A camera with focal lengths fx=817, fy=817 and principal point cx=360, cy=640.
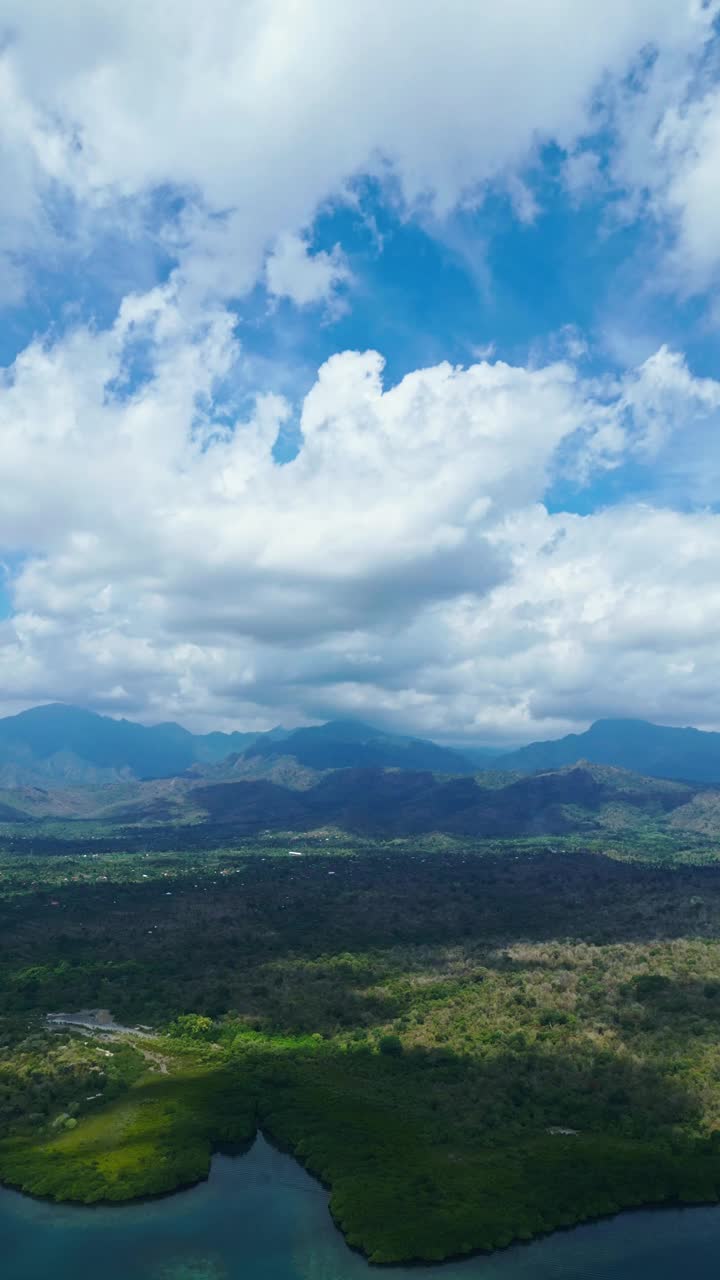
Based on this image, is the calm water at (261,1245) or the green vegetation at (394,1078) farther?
the green vegetation at (394,1078)

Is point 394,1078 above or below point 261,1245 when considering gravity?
above

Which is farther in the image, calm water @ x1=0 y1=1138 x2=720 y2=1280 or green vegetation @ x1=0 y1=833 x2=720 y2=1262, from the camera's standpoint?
green vegetation @ x1=0 y1=833 x2=720 y2=1262

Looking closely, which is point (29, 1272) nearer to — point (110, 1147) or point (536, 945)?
point (110, 1147)

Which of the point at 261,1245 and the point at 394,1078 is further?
the point at 394,1078

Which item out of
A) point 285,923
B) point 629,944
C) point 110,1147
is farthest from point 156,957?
point 629,944
